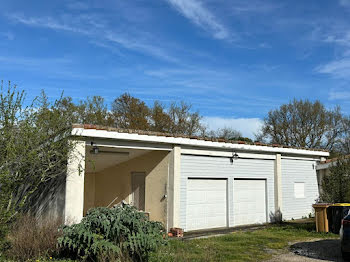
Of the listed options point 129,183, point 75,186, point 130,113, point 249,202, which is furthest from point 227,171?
point 130,113

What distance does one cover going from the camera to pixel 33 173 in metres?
8.69

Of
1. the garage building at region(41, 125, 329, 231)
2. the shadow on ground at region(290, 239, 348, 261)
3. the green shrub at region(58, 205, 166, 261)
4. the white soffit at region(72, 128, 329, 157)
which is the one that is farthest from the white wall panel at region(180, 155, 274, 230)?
the green shrub at region(58, 205, 166, 261)

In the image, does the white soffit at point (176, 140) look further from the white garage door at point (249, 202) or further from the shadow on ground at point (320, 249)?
the shadow on ground at point (320, 249)

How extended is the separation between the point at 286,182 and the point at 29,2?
1226cm

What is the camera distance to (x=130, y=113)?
31.6 metres

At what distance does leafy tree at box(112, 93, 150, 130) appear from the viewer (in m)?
30.9

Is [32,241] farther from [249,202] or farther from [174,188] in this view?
[249,202]

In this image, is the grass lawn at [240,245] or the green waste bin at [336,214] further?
the green waste bin at [336,214]

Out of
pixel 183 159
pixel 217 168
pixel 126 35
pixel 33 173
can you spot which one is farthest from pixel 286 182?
pixel 33 173

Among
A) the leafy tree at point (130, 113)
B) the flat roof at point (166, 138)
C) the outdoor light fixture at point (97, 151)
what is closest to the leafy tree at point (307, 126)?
the leafy tree at point (130, 113)

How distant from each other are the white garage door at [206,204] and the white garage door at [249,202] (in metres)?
0.61

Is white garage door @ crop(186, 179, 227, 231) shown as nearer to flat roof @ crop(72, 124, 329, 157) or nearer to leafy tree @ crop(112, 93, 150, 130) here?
flat roof @ crop(72, 124, 329, 157)

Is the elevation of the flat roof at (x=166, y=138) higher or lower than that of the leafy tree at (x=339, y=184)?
higher

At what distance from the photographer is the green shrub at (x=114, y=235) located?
5.95m
